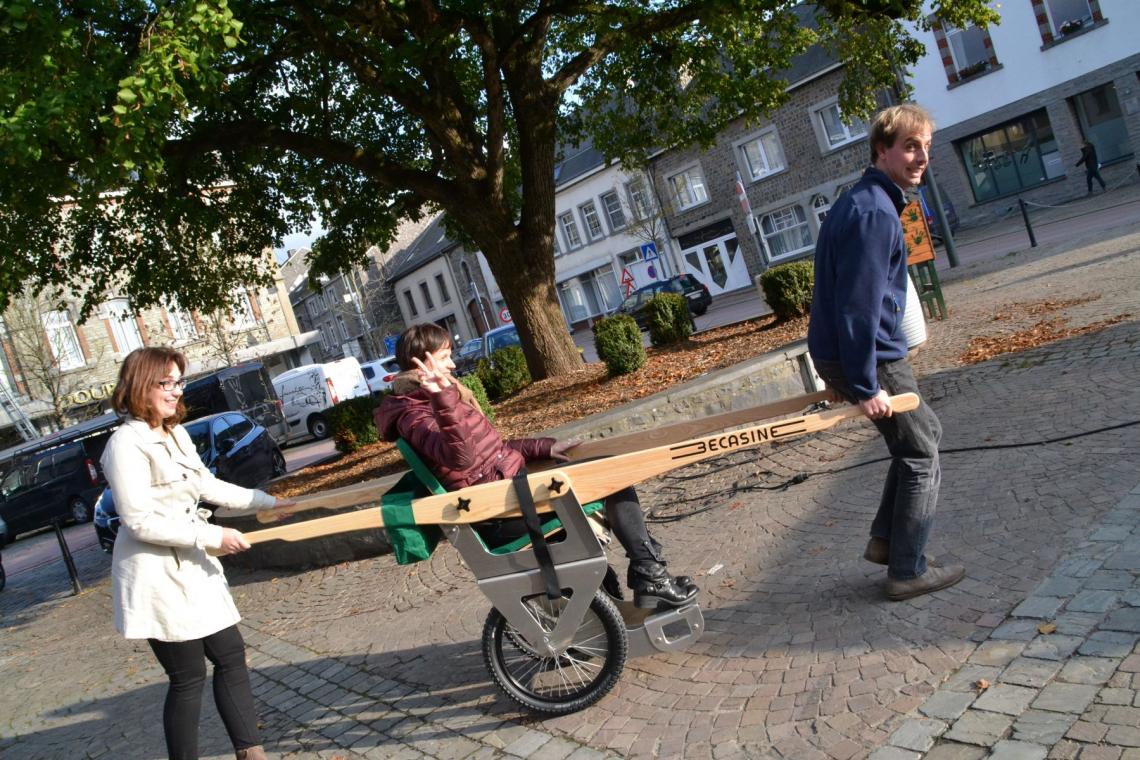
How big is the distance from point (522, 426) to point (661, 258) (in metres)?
33.8

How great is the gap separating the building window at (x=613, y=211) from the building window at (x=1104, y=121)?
2176cm

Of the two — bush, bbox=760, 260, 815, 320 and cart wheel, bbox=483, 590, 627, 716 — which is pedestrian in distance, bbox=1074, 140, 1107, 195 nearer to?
bush, bbox=760, 260, 815, 320

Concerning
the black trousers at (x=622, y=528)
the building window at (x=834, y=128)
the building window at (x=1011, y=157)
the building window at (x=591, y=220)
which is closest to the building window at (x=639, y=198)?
the building window at (x=591, y=220)

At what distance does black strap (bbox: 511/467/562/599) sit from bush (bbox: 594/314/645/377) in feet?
28.1

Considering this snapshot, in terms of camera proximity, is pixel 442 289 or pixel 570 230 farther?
pixel 442 289

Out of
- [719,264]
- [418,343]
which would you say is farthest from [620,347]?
[719,264]

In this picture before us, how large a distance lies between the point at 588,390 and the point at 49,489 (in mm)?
16244

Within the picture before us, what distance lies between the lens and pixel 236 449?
1667cm

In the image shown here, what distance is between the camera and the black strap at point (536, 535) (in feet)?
11.9

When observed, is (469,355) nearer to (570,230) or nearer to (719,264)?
(719,264)

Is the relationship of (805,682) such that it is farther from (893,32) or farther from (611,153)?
(611,153)

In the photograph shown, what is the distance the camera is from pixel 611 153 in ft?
58.9

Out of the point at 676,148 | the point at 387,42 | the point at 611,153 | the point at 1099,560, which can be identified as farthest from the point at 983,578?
the point at 611,153

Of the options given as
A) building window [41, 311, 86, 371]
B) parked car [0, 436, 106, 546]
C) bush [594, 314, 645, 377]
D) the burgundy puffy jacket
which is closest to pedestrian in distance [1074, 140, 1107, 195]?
bush [594, 314, 645, 377]
